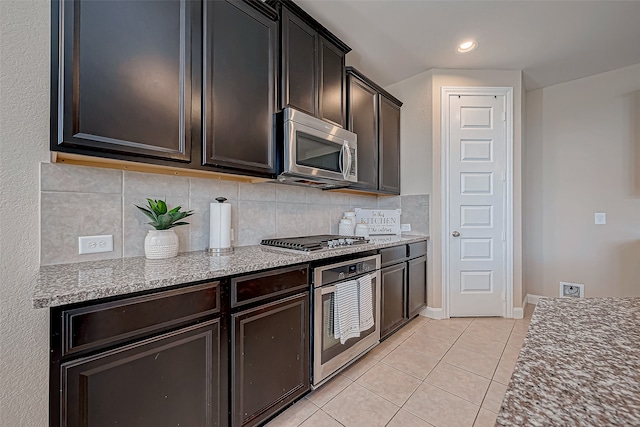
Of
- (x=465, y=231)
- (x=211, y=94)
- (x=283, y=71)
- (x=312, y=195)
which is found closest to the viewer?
(x=211, y=94)

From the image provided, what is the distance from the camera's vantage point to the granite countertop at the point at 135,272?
859 millimetres

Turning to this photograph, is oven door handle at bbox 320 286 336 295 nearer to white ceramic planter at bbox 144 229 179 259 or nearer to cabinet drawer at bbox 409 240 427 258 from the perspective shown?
white ceramic planter at bbox 144 229 179 259

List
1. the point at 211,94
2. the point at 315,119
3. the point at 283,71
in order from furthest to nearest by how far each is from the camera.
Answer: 1. the point at 315,119
2. the point at 283,71
3. the point at 211,94

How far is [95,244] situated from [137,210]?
0.25 meters

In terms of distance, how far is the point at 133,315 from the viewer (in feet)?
3.16

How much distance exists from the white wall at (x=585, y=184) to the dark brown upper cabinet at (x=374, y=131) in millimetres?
A: 1770

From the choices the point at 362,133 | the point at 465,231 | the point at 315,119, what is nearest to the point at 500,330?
the point at 465,231

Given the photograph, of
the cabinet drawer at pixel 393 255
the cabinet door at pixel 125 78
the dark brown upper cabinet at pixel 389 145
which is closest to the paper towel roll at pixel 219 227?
the cabinet door at pixel 125 78

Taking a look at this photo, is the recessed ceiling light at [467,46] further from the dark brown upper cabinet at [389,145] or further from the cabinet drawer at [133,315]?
the cabinet drawer at [133,315]

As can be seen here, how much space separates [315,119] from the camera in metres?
1.90

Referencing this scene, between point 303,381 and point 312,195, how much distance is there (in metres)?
1.48

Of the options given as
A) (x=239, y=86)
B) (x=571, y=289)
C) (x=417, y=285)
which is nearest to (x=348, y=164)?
(x=239, y=86)

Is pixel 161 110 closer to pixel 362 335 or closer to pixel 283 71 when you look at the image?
pixel 283 71

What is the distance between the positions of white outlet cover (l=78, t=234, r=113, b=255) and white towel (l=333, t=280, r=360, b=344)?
1284mm
